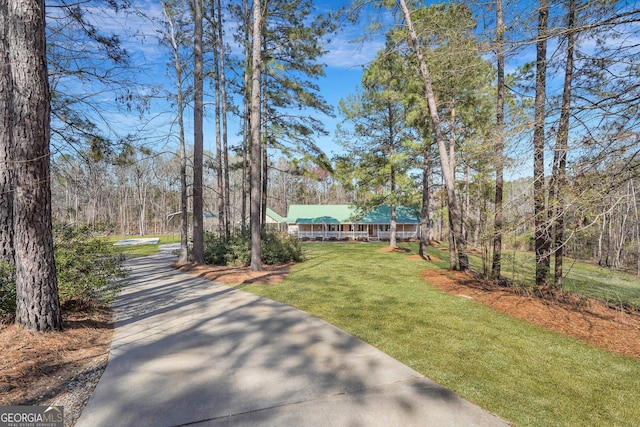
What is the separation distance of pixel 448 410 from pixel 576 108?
4.18 metres

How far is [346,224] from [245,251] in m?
18.5

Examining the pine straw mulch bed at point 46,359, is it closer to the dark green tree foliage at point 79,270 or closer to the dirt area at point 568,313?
the dark green tree foliage at point 79,270

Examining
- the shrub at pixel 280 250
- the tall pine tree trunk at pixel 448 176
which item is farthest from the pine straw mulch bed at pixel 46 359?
the tall pine tree trunk at pixel 448 176

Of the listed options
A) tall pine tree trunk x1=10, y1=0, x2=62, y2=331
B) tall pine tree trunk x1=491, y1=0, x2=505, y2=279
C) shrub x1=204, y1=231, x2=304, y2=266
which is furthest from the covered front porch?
tall pine tree trunk x1=10, y1=0, x2=62, y2=331

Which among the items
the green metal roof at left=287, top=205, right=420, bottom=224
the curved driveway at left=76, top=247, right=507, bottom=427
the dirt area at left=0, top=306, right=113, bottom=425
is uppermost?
the green metal roof at left=287, top=205, right=420, bottom=224

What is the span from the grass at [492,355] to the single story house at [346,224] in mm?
20875

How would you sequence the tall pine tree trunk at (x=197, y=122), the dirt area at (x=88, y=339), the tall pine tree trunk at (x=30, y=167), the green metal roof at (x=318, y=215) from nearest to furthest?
1. the dirt area at (x=88, y=339)
2. the tall pine tree trunk at (x=30, y=167)
3. the tall pine tree trunk at (x=197, y=122)
4. the green metal roof at (x=318, y=215)

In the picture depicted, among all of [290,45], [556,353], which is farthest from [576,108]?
[290,45]

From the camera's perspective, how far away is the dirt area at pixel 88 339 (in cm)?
262

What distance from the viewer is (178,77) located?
12.1 metres

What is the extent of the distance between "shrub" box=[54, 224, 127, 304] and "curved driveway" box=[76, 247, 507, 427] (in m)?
0.73

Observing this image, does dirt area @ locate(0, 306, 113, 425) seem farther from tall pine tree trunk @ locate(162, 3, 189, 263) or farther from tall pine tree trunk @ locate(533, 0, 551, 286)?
tall pine tree trunk @ locate(162, 3, 189, 263)

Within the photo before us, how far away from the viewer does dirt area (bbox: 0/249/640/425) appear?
8.61 ft

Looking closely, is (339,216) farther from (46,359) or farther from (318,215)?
(46,359)
